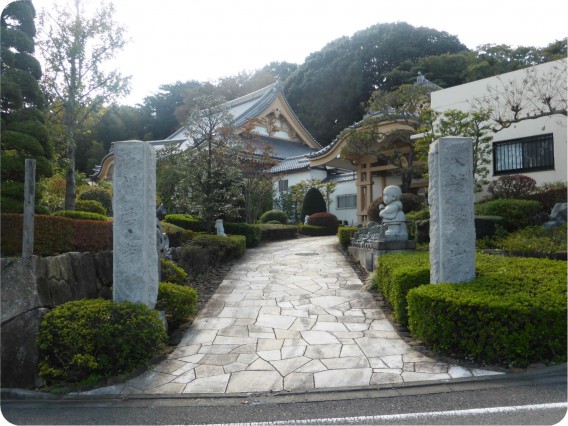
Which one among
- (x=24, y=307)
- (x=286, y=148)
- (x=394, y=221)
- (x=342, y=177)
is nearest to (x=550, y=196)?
(x=394, y=221)

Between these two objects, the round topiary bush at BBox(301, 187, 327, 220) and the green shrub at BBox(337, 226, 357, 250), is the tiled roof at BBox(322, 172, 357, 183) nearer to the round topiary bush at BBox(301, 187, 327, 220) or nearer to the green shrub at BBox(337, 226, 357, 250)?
the round topiary bush at BBox(301, 187, 327, 220)

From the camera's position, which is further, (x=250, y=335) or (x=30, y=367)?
(x=250, y=335)

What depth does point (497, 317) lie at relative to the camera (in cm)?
412

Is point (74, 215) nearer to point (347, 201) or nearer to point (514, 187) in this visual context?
point (514, 187)

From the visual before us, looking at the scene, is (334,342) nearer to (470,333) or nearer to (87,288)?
(470,333)

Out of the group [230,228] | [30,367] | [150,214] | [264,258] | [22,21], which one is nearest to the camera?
[30,367]

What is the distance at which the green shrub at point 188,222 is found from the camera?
13.7 m

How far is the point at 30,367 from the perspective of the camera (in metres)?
4.12

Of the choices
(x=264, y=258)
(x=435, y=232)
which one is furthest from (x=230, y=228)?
(x=435, y=232)

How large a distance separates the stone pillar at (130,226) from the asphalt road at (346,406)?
1384 mm

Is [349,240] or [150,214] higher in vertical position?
[150,214]

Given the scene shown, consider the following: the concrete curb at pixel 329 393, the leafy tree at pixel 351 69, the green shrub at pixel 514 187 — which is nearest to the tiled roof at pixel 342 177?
the leafy tree at pixel 351 69

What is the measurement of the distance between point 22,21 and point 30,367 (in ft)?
16.5

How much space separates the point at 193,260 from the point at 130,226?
419cm
